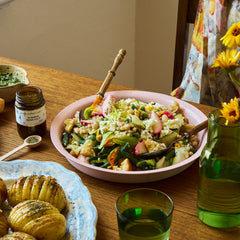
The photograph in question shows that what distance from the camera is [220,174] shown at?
31.9 inches

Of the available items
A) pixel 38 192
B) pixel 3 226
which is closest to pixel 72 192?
pixel 38 192

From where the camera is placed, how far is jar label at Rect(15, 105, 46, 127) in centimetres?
117

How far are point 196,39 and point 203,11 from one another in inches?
6.5

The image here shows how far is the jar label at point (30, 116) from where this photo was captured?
117 cm

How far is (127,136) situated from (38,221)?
0.42 meters

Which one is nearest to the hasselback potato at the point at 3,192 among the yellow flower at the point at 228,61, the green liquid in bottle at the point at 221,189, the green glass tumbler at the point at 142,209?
the green glass tumbler at the point at 142,209

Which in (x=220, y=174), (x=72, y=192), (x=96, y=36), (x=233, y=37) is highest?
(x=233, y=37)

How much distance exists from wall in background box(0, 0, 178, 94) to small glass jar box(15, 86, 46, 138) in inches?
53.8

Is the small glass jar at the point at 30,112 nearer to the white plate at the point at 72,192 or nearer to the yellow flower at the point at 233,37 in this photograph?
the white plate at the point at 72,192

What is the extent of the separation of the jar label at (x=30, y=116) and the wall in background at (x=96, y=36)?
4.66 ft

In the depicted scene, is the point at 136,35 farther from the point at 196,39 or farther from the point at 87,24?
the point at 196,39

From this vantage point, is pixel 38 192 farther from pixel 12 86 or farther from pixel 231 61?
pixel 12 86

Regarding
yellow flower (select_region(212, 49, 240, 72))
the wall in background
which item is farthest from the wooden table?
the wall in background

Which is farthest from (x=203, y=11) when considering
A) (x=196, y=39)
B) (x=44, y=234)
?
(x=44, y=234)
